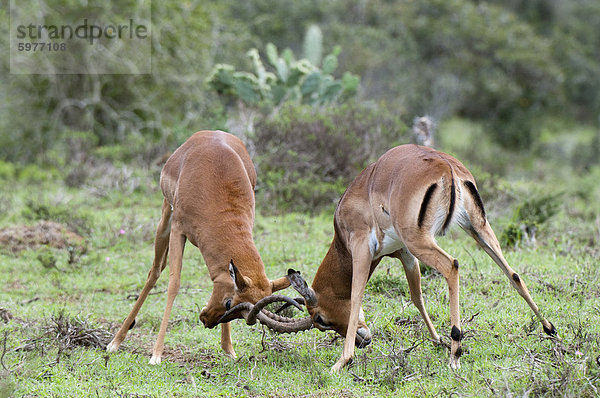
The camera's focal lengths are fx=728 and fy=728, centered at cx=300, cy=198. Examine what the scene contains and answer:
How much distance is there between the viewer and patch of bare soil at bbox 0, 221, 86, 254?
28.9 feet

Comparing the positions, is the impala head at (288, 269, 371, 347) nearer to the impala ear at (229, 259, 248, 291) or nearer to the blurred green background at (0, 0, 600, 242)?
the impala ear at (229, 259, 248, 291)

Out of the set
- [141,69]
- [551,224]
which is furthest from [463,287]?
[141,69]

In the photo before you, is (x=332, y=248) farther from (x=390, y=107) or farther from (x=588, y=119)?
(x=588, y=119)

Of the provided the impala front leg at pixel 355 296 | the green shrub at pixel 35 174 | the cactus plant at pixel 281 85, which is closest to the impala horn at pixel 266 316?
the impala front leg at pixel 355 296

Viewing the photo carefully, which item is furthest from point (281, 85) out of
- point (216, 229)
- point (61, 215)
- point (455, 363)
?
point (455, 363)

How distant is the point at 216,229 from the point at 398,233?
1.24 m

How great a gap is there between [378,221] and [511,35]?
1693 centimetres

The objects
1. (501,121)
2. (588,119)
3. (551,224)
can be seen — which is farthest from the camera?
(588,119)

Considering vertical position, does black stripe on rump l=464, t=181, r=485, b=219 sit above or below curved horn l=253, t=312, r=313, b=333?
above

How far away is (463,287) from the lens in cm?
637

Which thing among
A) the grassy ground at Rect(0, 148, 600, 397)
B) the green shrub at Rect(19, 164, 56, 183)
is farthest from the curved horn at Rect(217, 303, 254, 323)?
the green shrub at Rect(19, 164, 56, 183)

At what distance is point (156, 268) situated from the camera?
5.84m

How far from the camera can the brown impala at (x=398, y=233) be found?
177 inches

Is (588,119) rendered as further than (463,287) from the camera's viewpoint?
Yes
